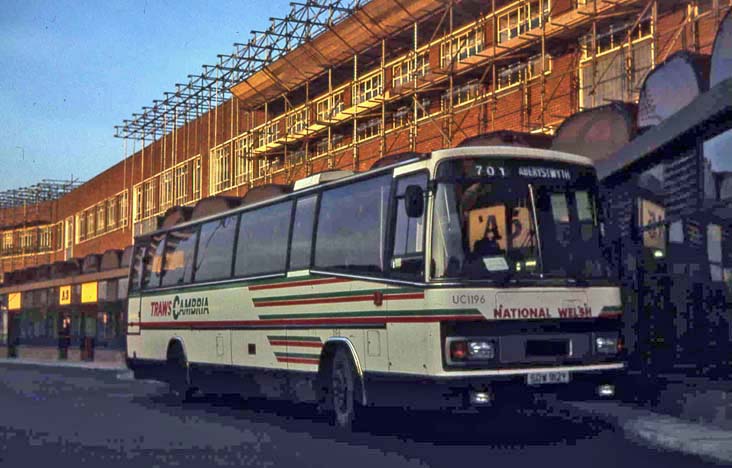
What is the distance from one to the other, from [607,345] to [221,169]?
1701 inches

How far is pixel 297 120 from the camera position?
4403cm

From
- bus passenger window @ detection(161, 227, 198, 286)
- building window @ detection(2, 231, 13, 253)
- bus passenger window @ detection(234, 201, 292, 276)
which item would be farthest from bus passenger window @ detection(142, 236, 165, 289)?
building window @ detection(2, 231, 13, 253)

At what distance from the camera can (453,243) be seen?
11.2m

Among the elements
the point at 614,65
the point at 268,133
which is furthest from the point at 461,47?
the point at 268,133

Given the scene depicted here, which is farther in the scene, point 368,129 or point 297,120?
point 297,120

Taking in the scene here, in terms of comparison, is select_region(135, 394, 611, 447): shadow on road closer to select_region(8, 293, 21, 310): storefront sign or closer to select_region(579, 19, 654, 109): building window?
select_region(579, 19, 654, 109): building window

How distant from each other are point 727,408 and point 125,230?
2304 inches

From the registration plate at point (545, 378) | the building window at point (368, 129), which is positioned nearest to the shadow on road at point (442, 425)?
the registration plate at point (545, 378)

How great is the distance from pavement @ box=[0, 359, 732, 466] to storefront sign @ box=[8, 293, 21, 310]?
2197 inches

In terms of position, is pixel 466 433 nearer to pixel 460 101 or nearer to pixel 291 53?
pixel 460 101

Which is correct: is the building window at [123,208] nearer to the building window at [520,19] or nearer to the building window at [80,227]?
the building window at [80,227]

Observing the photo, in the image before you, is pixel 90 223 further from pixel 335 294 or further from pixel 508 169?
pixel 508 169

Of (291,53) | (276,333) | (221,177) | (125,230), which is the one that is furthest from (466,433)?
(125,230)

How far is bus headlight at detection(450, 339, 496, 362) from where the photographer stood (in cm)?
1099
